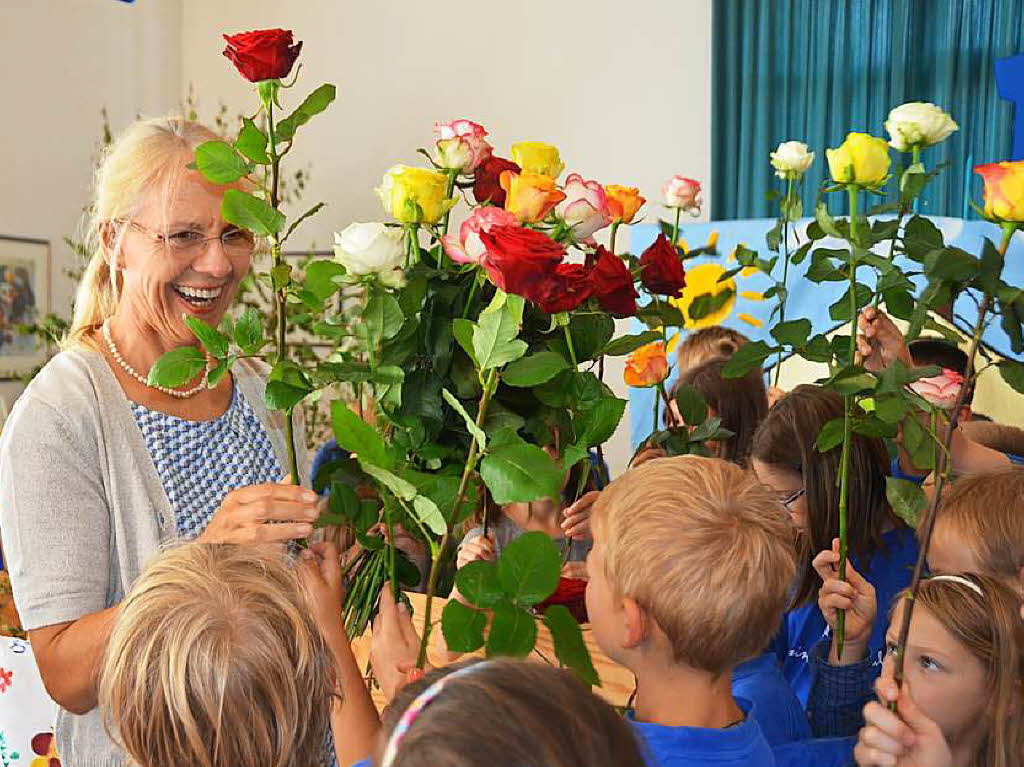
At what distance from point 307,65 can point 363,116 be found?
0.51 m

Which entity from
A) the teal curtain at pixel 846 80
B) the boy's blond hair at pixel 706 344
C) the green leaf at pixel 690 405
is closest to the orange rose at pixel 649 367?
the green leaf at pixel 690 405

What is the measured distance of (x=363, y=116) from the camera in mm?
5379

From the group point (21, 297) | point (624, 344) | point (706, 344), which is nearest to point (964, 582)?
point (624, 344)

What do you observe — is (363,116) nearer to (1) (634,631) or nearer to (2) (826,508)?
(2) (826,508)

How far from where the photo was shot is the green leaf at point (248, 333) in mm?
1021

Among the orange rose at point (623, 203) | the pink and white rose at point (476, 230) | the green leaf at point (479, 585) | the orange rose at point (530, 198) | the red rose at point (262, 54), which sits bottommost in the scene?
the green leaf at point (479, 585)

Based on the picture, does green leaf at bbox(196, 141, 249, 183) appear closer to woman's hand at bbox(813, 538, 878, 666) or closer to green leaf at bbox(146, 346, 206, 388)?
green leaf at bbox(146, 346, 206, 388)

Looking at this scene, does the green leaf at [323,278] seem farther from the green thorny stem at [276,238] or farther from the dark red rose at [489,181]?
the dark red rose at [489,181]

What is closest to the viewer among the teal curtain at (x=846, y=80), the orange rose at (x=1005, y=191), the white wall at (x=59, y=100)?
the orange rose at (x=1005, y=191)

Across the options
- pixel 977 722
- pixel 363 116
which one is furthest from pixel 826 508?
pixel 363 116

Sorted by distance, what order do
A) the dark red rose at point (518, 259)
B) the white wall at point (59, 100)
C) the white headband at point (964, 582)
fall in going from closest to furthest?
the dark red rose at point (518, 259), the white headband at point (964, 582), the white wall at point (59, 100)

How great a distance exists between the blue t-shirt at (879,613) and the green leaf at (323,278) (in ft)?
3.63

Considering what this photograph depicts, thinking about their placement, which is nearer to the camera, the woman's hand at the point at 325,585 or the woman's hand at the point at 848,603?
the woman's hand at the point at 325,585

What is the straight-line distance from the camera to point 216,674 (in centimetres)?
95
